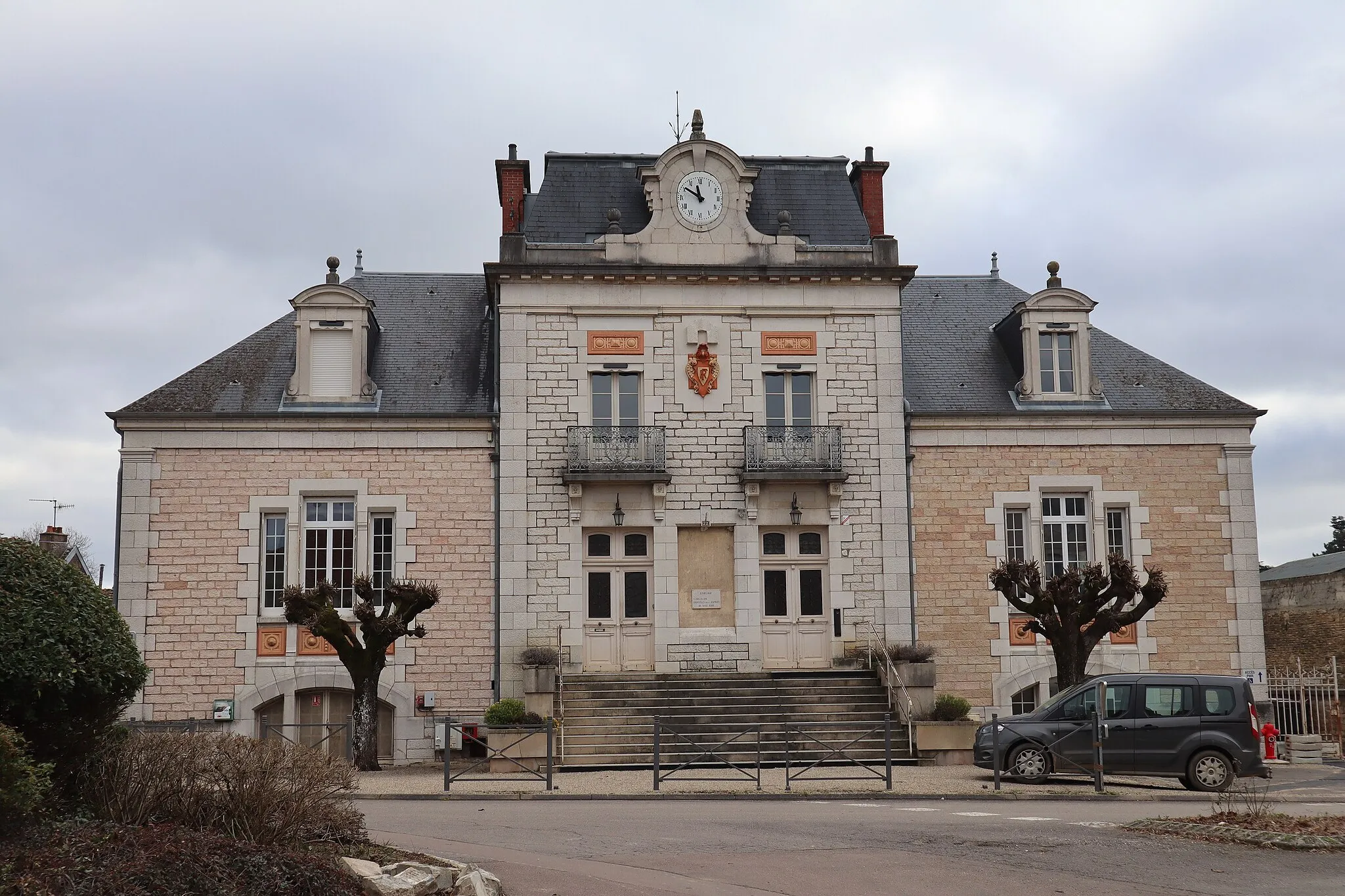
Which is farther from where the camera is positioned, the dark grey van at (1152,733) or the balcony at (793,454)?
the balcony at (793,454)

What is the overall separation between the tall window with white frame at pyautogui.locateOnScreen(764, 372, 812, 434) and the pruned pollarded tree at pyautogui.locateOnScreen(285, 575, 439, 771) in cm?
675

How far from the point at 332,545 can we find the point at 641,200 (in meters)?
7.85

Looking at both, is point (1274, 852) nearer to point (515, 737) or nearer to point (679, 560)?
point (515, 737)

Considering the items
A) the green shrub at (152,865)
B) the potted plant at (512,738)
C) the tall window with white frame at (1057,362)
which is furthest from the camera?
the tall window with white frame at (1057,362)

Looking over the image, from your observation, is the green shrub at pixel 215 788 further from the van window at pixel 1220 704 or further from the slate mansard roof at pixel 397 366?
the slate mansard roof at pixel 397 366

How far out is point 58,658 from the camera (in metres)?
8.06

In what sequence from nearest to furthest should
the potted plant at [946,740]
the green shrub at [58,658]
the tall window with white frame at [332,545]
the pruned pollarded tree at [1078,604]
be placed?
the green shrub at [58,658], the pruned pollarded tree at [1078,604], the potted plant at [946,740], the tall window with white frame at [332,545]

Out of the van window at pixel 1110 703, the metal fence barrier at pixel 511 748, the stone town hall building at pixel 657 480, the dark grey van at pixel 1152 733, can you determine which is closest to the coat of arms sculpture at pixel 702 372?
the stone town hall building at pixel 657 480

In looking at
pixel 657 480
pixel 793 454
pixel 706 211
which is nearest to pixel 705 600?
pixel 657 480

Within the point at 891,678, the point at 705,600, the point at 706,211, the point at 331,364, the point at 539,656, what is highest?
the point at 706,211

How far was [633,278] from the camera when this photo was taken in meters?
22.9

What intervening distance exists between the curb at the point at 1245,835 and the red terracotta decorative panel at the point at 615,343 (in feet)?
42.2

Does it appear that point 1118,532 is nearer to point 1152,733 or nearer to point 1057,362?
point 1057,362

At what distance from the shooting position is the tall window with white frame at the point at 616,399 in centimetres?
2283
